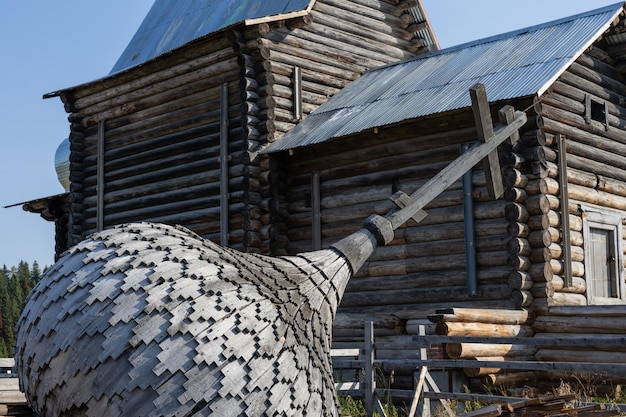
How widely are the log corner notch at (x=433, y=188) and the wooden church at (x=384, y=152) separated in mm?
455

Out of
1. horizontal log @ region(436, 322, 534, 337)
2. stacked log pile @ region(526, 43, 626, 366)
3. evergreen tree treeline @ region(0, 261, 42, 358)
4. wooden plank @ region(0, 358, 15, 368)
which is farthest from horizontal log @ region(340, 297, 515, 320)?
evergreen tree treeline @ region(0, 261, 42, 358)

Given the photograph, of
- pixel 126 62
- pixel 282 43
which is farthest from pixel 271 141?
pixel 126 62

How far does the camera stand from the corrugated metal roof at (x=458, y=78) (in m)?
12.7

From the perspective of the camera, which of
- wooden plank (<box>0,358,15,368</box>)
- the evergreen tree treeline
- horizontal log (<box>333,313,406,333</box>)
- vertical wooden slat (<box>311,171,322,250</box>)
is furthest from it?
the evergreen tree treeline

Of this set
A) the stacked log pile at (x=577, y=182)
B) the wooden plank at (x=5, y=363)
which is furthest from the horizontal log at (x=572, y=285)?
the wooden plank at (x=5, y=363)

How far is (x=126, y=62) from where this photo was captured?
19484 mm

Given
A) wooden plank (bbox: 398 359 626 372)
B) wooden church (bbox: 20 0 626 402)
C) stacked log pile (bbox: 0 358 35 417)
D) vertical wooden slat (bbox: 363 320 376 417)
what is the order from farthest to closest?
wooden church (bbox: 20 0 626 402) < vertical wooden slat (bbox: 363 320 376 417) < wooden plank (bbox: 398 359 626 372) < stacked log pile (bbox: 0 358 35 417)

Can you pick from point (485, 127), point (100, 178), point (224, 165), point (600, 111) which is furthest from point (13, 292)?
point (485, 127)

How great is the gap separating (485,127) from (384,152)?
17.9ft

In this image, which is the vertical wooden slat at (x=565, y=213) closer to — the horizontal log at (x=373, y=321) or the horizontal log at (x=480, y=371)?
the horizontal log at (x=480, y=371)

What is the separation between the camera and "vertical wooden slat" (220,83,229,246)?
1554cm

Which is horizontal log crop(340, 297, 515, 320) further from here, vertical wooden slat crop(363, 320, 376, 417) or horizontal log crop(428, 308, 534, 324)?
vertical wooden slat crop(363, 320, 376, 417)

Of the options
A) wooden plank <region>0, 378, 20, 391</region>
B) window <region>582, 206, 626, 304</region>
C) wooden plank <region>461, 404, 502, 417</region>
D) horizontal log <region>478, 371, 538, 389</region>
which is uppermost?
window <region>582, 206, 626, 304</region>

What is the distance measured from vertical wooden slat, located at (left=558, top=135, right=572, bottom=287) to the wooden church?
31 mm
